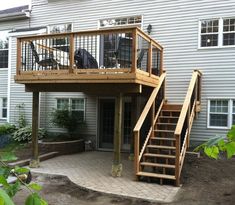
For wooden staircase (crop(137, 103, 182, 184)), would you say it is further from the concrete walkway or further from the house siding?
the house siding

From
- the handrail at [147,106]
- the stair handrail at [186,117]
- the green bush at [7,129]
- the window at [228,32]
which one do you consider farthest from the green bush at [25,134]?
the window at [228,32]

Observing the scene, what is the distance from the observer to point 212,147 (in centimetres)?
152

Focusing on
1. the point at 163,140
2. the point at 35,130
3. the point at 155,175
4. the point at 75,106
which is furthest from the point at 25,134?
the point at 155,175

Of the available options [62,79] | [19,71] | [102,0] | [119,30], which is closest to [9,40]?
[102,0]

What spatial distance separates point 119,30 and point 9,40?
30.2 feet

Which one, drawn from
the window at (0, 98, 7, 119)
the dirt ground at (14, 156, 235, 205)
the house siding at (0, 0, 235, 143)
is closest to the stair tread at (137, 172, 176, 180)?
the dirt ground at (14, 156, 235, 205)

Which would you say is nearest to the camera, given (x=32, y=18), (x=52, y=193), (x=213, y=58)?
(x=52, y=193)

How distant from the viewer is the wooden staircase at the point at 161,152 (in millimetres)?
8227

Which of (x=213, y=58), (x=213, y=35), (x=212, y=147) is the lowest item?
(x=212, y=147)

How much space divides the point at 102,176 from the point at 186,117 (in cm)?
299

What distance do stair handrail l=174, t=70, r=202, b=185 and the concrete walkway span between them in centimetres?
76

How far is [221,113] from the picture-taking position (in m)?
11.4

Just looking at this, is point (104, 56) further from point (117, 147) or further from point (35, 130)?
point (35, 130)

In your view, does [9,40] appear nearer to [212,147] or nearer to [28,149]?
[28,149]
